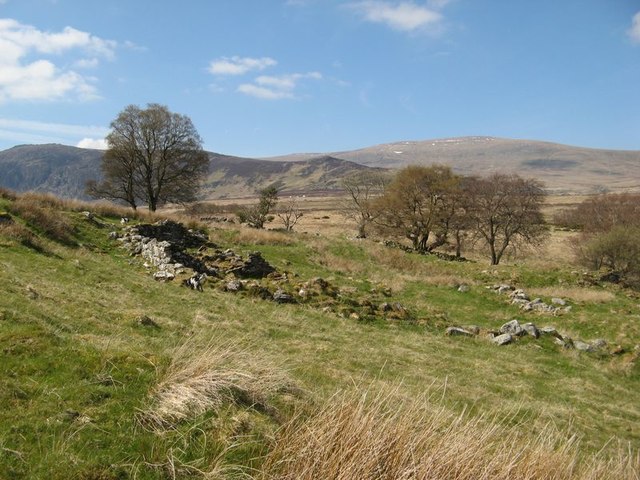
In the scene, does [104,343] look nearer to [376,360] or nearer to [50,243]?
[376,360]

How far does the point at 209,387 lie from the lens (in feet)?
18.6

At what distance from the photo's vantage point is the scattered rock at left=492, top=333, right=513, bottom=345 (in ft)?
54.4

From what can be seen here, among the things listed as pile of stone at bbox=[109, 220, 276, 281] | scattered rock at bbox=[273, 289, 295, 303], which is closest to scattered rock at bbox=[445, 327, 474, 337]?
scattered rock at bbox=[273, 289, 295, 303]

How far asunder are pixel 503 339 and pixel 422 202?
97.0 feet

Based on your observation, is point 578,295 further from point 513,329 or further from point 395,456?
point 395,456

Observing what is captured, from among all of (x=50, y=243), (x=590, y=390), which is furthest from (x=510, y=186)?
(x=50, y=243)

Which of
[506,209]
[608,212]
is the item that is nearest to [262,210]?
[506,209]

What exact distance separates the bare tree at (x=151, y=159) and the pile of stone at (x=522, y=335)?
1410 inches

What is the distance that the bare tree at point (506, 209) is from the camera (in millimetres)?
41312

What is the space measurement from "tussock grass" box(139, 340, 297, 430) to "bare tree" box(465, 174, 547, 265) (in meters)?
39.0

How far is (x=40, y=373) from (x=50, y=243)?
53.1 ft

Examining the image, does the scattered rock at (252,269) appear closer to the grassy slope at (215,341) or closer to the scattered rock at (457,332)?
the grassy slope at (215,341)

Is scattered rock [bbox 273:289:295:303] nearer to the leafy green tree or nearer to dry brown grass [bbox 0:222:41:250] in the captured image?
dry brown grass [bbox 0:222:41:250]

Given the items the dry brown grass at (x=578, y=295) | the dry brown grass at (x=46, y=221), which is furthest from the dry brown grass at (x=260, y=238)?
the dry brown grass at (x=578, y=295)
